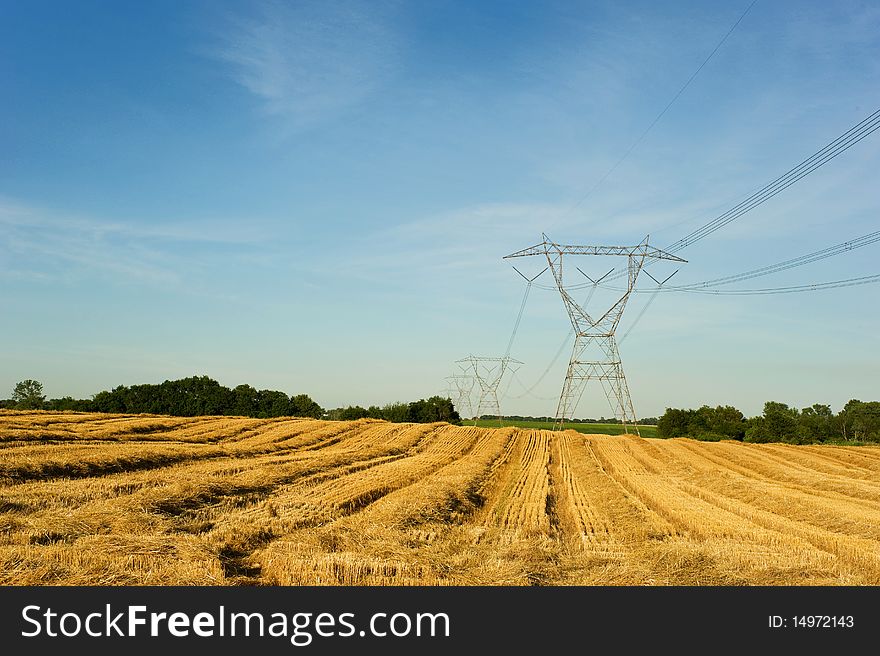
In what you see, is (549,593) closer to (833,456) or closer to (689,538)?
(689,538)

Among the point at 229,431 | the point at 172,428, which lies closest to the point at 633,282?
the point at 229,431

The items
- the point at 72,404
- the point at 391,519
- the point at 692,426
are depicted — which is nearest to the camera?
the point at 391,519

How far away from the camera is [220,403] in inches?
4427

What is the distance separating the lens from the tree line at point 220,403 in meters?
110

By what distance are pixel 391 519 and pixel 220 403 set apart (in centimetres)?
10287

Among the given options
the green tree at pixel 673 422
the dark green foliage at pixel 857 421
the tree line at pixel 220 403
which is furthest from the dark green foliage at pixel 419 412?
the dark green foliage at pixel 857 421

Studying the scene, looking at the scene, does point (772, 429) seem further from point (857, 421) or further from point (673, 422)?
point (857, 421)

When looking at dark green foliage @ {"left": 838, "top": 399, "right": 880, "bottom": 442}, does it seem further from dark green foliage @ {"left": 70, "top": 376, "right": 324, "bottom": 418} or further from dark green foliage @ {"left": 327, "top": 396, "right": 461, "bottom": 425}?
dark green foliage @ {"left": 70, "top": 376, "right": 324, "bottom": 418}

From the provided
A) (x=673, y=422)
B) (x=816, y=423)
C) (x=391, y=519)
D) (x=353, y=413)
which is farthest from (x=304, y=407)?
(x=391, y=519)

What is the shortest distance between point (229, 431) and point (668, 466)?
1043 inches

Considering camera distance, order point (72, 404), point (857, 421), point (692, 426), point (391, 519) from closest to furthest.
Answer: point (391, 519), point (692, 426), point (72, 404), point (857, 421)

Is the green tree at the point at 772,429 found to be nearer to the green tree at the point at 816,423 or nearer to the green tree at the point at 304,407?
the green tree at the point at 816,423

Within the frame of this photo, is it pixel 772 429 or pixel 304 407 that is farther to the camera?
pixel 304 407

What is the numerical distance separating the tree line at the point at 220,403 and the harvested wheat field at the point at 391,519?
76.8 metres
